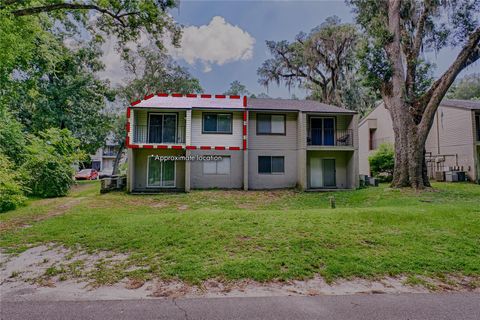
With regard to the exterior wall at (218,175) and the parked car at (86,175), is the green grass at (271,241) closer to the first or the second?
the exterior wall at (218,175)

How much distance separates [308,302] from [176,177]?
42.5 feet

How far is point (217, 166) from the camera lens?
15.4m

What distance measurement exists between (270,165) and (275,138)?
1.68 meters

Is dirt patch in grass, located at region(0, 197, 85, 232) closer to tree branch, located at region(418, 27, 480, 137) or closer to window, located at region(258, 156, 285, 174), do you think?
window, located at region(258, 156, 285, 174)

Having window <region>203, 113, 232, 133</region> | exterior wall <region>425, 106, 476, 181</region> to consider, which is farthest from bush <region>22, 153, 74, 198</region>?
exterior wall <region>425, 106, 476, 181</region>

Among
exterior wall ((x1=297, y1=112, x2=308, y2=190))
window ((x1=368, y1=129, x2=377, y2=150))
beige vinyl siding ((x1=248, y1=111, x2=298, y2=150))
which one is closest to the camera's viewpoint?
exterior wall ((x1=297, y1=112, x2=308, y2=190))

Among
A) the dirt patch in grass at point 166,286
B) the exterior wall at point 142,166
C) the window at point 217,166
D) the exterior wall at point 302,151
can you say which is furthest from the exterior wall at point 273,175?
the dirt patch in grass at point 166,286


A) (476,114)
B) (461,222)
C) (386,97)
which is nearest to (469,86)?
(476,114)

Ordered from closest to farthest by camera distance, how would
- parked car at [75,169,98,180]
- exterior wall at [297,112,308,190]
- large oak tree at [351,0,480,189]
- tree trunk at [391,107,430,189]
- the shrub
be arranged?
the shrub, large oak tree at [351,0,480,189], tree trunk at [391,107,430,189], exterior wall at [297,112,308,190], parked car at [75,169,98,180]

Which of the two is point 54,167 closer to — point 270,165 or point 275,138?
point 270,165

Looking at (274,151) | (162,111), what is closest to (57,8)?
(162,111)

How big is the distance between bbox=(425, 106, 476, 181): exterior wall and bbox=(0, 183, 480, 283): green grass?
42.4 feet

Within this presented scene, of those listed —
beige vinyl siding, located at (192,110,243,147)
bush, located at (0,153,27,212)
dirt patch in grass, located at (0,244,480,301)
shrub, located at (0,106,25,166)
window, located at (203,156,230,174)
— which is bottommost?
dirt patch in grass, located at (0,244,480,301)

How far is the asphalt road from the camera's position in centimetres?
305
